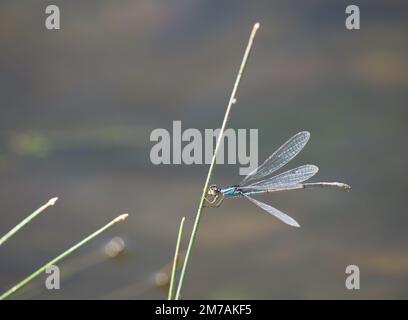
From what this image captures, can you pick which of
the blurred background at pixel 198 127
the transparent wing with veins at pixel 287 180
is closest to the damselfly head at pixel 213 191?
the transparent wing with veins at pixel 287 180

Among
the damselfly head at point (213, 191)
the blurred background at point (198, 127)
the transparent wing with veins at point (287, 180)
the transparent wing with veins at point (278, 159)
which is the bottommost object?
the damselfly head at point (213, 191)

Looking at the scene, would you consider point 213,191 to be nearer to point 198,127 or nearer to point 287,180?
point 287,180

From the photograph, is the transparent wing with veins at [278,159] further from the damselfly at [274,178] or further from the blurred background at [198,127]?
the blurred background at [198,127]

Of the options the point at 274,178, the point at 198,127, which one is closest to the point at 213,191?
the point at 274,178

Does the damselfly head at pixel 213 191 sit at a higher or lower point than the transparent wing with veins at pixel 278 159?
lower

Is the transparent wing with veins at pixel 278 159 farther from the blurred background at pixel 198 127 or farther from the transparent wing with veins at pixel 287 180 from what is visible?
the blurred background at pixel 198 127

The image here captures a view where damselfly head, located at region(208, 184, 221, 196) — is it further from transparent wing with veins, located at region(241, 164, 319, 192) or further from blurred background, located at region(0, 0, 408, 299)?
blurred background, located at region(0, 0, 408, 299)

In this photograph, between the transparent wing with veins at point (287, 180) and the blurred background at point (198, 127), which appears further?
the blurred background at point (198, 127)
